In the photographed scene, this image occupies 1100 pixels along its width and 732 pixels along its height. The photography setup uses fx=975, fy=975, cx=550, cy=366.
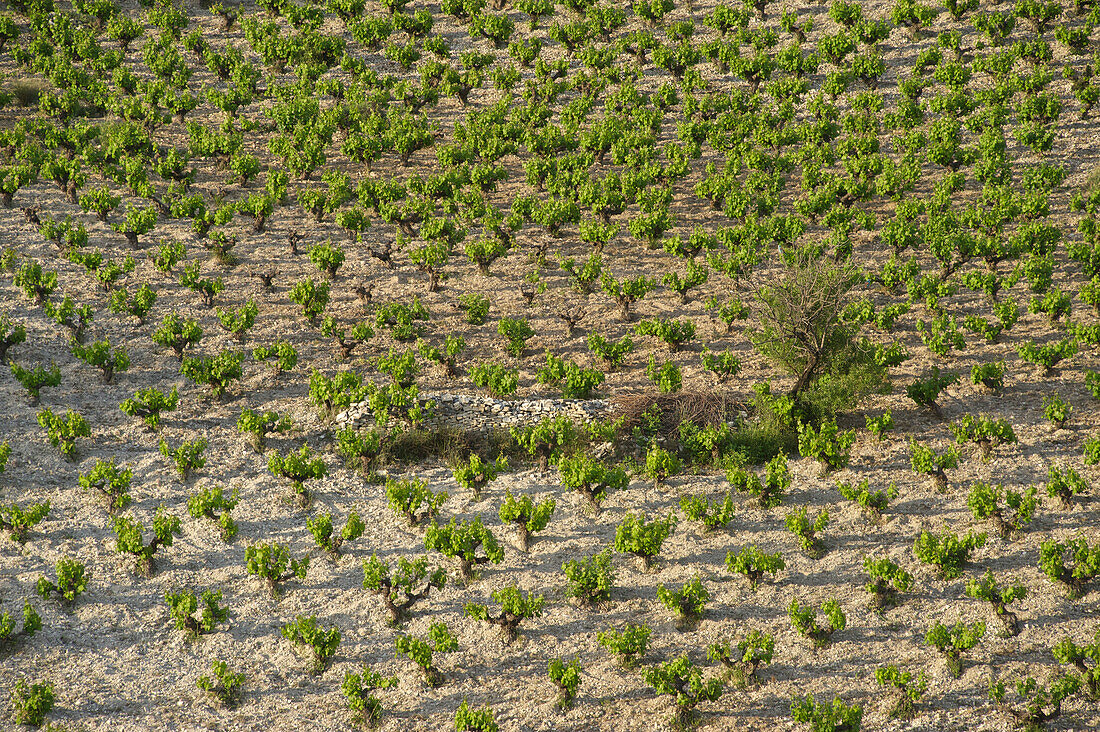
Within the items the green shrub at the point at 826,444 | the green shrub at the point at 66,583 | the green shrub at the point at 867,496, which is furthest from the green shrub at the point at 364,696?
the green shrub at the point at 826,444

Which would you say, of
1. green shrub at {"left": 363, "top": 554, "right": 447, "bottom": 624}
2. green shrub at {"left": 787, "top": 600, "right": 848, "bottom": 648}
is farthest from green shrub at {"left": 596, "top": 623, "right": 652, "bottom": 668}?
green shrub at {"left": 363, "top": 554, "right": 447, "bottom": 624}

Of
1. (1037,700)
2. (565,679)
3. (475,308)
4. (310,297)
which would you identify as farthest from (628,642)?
(310,297)

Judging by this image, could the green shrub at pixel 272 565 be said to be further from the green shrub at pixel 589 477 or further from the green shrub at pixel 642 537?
the green shrub at pixel 642 537

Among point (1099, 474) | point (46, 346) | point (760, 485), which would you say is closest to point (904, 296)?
point (1099, 474)

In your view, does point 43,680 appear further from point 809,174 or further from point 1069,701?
point 809,174

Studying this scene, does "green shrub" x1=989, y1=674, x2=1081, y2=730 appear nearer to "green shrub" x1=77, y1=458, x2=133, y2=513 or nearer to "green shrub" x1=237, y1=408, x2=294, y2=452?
"green shrub" x1=237, y1=408, x2=294, y2=452

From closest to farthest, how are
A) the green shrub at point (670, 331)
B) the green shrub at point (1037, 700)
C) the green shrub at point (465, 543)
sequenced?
the green shrub at point (1037, 700), the green shrub at point (465, 543), the green shrub at point (670, 331)
